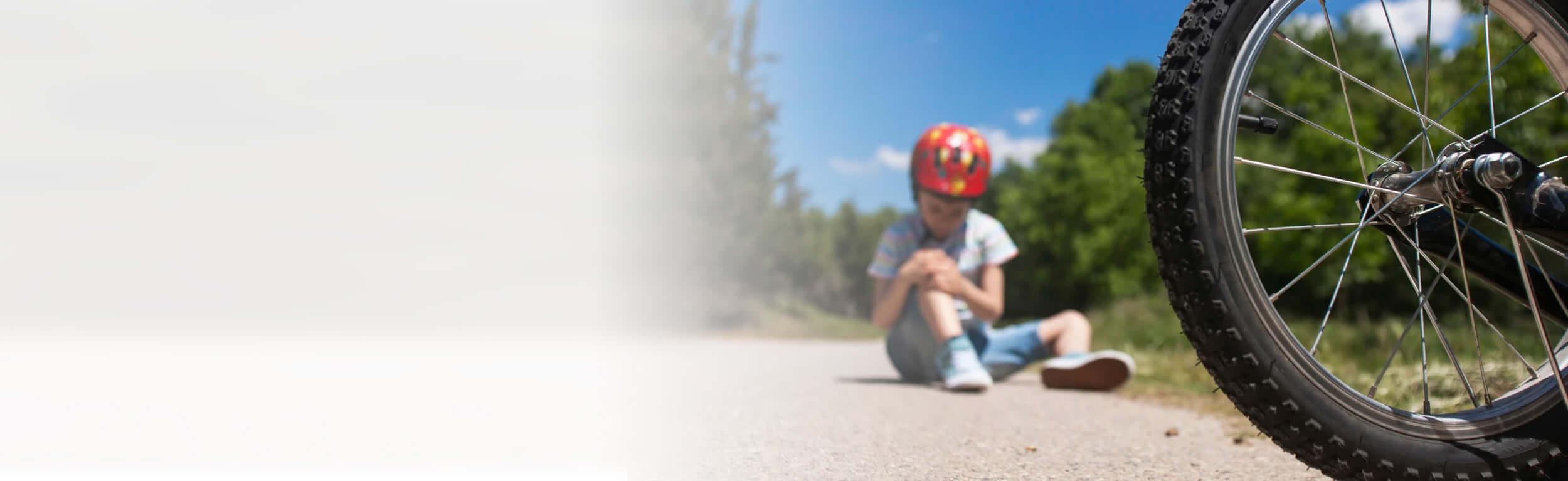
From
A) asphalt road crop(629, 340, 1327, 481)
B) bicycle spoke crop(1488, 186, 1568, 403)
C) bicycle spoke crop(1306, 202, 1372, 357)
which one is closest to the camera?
bicycle spoke crop(1306, 202, 1372, 357)

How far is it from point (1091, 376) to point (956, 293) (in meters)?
0.70

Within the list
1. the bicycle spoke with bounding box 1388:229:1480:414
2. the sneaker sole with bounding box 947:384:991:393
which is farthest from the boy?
the bicycle spoke with bounding box 1388:229:1480:414

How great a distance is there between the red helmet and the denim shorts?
0.55 metres

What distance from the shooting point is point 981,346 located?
4820 millimetres

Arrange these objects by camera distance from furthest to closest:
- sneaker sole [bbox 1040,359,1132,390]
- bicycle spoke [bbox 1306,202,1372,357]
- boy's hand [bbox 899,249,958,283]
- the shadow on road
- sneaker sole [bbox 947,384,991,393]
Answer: the shadow on road, boy's hand [bbox 899,249,958,283], sneaker sole [bbox 1040,359,1132,390], sneaker sole [bbox 947,384,991,393], bicycle spoke [bbox 1306,202,1372,357]

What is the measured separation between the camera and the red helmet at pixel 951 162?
4551 mm

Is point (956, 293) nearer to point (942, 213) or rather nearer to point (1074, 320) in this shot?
point (942, 213)

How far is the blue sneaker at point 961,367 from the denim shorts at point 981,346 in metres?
0.22

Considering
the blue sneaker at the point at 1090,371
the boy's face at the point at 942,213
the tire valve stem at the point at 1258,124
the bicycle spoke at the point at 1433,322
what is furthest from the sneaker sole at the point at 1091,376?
the tire valve stem at the point at 1258,124

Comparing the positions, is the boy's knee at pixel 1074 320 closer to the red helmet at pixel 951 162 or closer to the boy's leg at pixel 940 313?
the boy's leg at pixel 940 313

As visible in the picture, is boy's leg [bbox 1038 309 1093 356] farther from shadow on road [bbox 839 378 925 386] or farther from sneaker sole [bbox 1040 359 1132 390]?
shadow on road [bbox 839 378 925 386]

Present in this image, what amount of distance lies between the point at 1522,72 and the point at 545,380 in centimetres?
845

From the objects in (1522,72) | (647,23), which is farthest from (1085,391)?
(647,23)

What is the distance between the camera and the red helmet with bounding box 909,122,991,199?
4.55 meters
